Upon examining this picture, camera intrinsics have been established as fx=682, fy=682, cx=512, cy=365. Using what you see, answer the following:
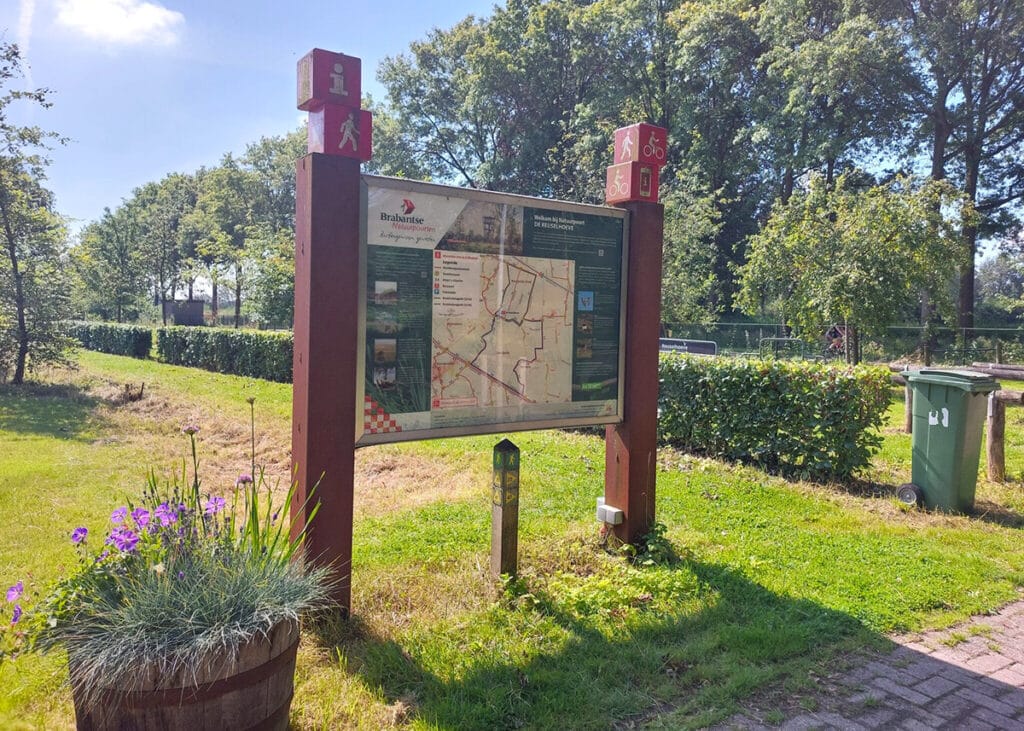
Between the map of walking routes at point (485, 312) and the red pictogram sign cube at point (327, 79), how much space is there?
1.35 ft

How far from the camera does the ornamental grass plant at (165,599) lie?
2.19 metres

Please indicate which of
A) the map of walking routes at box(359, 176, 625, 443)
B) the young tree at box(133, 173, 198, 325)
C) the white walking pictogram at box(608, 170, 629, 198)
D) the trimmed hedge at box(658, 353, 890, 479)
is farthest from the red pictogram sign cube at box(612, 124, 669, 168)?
the young tree at box(133, 173, 198, 325)

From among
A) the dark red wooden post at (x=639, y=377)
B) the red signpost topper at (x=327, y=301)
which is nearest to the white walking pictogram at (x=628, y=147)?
the dark red wooden post at (x=639, y=377)

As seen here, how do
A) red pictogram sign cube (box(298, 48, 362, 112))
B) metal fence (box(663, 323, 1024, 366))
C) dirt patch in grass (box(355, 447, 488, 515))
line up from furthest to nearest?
metal fence (box(663, 323, 1024, 366)) → dirt patch in grass (box(355, 447, 488, 515)) → red pictogram sign cube (box(298, 48, 362, 112))

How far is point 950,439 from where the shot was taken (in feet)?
19.4

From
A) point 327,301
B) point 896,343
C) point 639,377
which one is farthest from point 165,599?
point 896,343

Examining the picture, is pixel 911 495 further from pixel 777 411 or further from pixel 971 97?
pixel 971 97

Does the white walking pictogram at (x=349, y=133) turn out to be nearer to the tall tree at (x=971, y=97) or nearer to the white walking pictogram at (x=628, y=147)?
the white walking pictogram at (x=628, y=147)

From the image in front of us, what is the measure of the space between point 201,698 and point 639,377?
10.9ft

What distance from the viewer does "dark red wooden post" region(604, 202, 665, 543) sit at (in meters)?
4.70

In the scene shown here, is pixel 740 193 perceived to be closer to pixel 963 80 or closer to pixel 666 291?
pixel 963 80

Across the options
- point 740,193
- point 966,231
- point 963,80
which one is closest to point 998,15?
point 963,80

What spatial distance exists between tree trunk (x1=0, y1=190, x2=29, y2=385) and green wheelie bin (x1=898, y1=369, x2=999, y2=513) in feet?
53.4

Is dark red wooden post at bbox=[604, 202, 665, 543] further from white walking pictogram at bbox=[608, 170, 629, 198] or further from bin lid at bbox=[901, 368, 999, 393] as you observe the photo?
bin lid at bbox=[901, 368, 999, 393]
